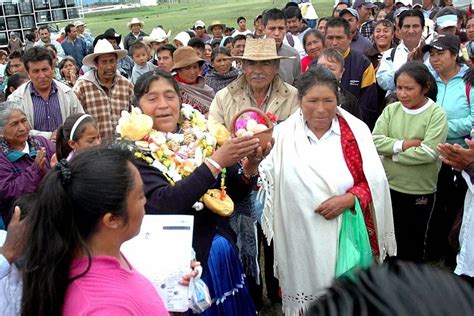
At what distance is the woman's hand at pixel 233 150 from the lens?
2.37 m

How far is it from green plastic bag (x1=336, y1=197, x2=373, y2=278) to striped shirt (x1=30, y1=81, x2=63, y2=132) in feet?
9.77

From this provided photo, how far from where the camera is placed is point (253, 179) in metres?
3.11

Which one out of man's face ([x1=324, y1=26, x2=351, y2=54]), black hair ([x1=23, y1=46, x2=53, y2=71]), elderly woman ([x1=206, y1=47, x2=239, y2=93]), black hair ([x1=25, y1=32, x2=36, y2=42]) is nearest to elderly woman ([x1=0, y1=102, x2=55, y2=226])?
black hair ([x1=23, y1=46, x2=53, y2=71])

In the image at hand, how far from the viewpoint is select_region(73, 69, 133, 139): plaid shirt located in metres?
5.22

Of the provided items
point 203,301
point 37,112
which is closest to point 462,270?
point 203,301

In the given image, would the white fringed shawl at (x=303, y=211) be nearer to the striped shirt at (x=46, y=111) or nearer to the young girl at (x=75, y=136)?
the young girl at (x=75, y=136)

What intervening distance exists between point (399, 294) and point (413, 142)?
335cm

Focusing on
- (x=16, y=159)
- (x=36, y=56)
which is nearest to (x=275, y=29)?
(x=36, y=56)

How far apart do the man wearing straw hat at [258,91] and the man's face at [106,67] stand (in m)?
2.04

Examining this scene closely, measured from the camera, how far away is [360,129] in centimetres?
313

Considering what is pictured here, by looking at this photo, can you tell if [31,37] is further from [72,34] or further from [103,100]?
[103,100]

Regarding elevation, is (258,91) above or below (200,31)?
below

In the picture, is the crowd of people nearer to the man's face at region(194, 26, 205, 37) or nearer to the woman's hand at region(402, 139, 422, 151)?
the woman's hand at region(402, 139, 422, 151)

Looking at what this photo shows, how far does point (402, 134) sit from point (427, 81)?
0.45 metres
